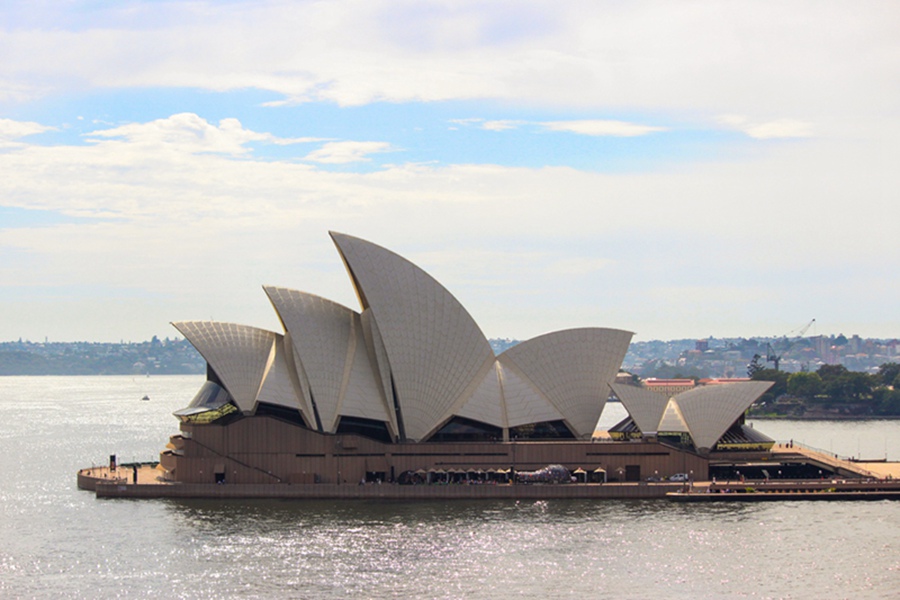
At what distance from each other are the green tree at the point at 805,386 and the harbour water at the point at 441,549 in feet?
296

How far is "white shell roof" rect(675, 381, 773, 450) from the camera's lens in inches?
2532

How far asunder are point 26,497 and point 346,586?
94.0 feet

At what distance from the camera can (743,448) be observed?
65188 millimetres

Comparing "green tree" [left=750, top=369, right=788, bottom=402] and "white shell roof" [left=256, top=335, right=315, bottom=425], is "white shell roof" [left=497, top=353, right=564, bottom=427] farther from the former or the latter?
→ "green tree" [left=750, top=369, right=788, bottom=402]

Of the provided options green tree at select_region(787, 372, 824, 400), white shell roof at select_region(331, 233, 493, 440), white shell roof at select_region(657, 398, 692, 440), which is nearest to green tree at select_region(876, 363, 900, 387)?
green tree at select_region(787, 372, 824, 400)

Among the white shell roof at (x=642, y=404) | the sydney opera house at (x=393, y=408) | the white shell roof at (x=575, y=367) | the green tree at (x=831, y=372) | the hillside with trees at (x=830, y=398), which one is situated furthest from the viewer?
the green tree at (x=831, y=372)

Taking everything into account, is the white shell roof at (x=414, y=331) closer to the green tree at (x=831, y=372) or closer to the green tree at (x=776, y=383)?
the green tree at (x=776, y=383)

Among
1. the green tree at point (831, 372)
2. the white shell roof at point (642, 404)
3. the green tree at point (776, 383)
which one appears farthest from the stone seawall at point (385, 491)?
the green tree at point (831, 372)

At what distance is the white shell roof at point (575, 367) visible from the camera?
66.6 metres

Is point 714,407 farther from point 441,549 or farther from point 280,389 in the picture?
point 441,549

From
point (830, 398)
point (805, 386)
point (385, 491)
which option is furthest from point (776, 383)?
point (385, 491)

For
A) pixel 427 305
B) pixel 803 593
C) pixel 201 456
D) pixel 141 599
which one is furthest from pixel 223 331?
pixel 803 593

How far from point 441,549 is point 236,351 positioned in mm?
22247

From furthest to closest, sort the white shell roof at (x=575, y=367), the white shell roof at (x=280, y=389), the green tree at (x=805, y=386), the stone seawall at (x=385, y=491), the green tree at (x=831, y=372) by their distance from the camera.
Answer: the green tree at (x=831, y=372) → the green tree at (x=805, y=386) → the white shell roof at (x=575, y=367) → the white shell roof at (x=280, y=389) → the stone seawall at (x=385, y=491)
